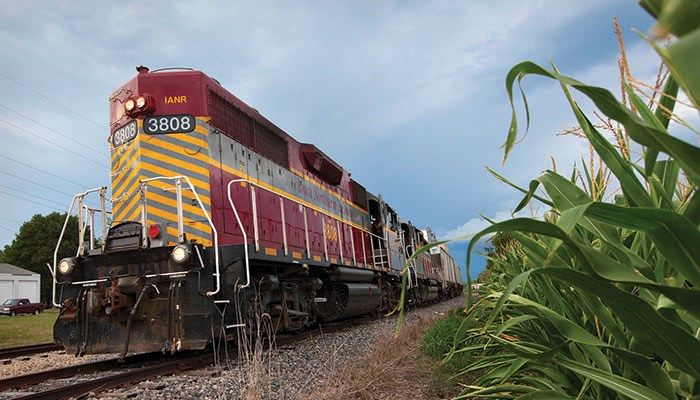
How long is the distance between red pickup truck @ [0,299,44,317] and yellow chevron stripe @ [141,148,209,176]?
33.3 m

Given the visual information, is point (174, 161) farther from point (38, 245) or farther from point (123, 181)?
point (38, 245)

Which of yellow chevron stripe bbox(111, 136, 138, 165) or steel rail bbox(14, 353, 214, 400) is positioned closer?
steel rail bbox(14, 353, 214, 400)

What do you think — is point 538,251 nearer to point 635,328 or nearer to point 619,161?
point 619,161

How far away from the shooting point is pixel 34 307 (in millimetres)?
37094

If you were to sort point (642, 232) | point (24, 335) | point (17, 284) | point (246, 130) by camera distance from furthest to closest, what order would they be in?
point (17, 284) → point (24, 335) → point (246, 130) → point (642, 232)

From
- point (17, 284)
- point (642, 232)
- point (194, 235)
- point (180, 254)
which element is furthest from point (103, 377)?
point (17, 284)

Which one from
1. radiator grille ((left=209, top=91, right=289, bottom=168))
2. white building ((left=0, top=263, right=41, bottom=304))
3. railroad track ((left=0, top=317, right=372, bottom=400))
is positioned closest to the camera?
railroad track ((left=0, top=317, right=372, bottom=400))

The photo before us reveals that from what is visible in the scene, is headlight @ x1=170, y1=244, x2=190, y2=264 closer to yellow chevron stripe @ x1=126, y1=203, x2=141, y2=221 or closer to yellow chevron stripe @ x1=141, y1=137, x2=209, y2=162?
yellow chevron stripe @ x1=126, y1=203, x2=141, y2=221

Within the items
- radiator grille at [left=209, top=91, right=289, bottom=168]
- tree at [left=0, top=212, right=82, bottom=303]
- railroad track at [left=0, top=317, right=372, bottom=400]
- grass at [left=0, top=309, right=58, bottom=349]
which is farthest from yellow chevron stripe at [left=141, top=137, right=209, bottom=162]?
tree at [left=0, top=212, right=82, bottom=303]

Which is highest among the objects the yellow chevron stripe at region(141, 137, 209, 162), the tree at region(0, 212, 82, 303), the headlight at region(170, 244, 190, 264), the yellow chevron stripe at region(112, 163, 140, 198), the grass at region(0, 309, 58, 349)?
the tree at region(0, 212, 82, 303)

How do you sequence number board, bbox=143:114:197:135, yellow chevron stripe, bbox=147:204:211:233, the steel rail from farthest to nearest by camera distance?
number board, bbox=143:114:197:135 < yellow chevron stripe, bbox=147:204:211:233 < the steel rail

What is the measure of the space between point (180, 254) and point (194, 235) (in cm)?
102

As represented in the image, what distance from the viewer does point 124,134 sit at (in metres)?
7.84

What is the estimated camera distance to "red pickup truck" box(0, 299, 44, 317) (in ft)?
111
